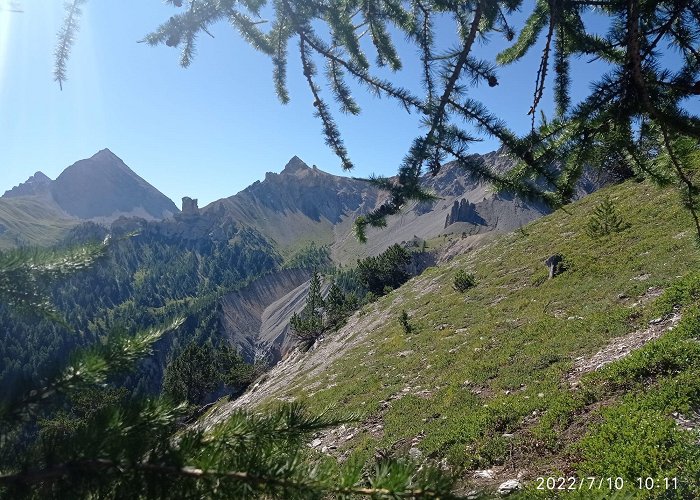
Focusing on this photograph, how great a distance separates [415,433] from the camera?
9.77 m

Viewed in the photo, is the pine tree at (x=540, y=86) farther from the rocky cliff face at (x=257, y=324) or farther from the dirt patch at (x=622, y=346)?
the rocky cliff face at (x=257, y=324)

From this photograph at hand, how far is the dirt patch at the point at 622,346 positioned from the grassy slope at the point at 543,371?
0.27 m

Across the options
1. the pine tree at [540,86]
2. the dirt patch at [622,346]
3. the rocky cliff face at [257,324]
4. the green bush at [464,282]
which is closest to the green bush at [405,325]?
the green bush at [464,282]

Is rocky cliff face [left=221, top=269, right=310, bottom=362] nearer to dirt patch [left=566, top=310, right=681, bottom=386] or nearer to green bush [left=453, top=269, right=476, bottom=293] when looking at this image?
green bush [left=453, top=269, right=476, bottom=293]

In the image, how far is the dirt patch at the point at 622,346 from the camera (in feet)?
30.9

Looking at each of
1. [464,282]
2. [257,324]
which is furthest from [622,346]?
[257,324]

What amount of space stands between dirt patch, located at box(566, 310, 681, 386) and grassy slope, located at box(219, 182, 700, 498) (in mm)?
269

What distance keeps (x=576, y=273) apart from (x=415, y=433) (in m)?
12.4

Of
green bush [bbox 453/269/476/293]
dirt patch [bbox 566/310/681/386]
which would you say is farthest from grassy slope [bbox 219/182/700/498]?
green bush [bbox 453/269/476/293]

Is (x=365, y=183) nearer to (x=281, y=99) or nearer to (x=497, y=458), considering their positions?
(x=281, y=99)

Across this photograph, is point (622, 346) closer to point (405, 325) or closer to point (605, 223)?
point (405, 325)

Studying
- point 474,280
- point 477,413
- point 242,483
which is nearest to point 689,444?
point 477,413

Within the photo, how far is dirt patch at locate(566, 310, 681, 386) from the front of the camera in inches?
371

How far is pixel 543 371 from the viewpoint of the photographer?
410 inches
